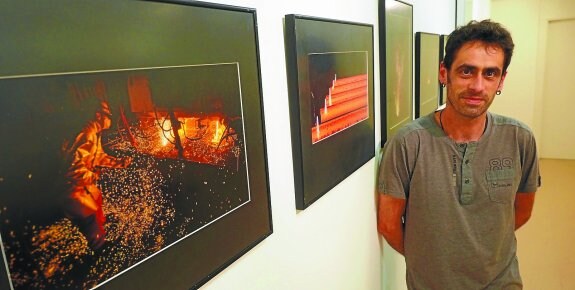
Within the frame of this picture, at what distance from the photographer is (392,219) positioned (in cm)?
161

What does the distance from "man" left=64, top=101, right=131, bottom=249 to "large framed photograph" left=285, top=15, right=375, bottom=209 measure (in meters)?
0.58

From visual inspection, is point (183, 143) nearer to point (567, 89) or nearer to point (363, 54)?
point (363, 54)

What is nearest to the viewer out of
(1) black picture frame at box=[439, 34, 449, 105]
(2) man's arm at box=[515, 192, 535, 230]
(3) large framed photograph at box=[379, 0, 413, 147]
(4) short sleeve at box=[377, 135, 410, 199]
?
(4) short sleeve at box=[377, 135, 410, 199]

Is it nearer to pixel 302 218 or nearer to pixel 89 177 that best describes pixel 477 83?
pixel 302 218

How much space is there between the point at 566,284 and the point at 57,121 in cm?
363

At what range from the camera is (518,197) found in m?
1.64

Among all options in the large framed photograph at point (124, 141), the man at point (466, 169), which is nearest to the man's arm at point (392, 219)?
the man at point (466, 169)

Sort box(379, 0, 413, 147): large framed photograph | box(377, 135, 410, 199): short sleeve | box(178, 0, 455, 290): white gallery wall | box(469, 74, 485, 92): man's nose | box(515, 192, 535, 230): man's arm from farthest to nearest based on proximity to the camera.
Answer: box(379, 0, 413, 147): large framed photograph
box(515, 192, 535, 230): man's arm
box(377, 135, 410, 199): short sleeve
box(469, 74, 485, 92): man's nose
box(178, 0, 455, 290): white gallery wall

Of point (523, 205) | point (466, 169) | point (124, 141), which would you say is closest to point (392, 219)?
point (466, 169)

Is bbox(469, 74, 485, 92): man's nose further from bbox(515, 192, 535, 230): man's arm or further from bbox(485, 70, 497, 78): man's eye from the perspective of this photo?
bbox(515, 192, 535, 230): man's arm

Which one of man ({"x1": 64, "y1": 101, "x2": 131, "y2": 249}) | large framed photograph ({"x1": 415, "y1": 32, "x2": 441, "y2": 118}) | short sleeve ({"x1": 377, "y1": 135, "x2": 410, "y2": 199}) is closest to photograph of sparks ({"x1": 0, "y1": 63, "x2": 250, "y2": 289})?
man ({"x1": 64, "y1": 101, "x2": 131, "y2": 249})

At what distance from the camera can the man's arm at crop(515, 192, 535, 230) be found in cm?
161

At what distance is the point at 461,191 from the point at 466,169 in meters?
0.08

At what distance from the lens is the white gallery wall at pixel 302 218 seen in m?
0.95
